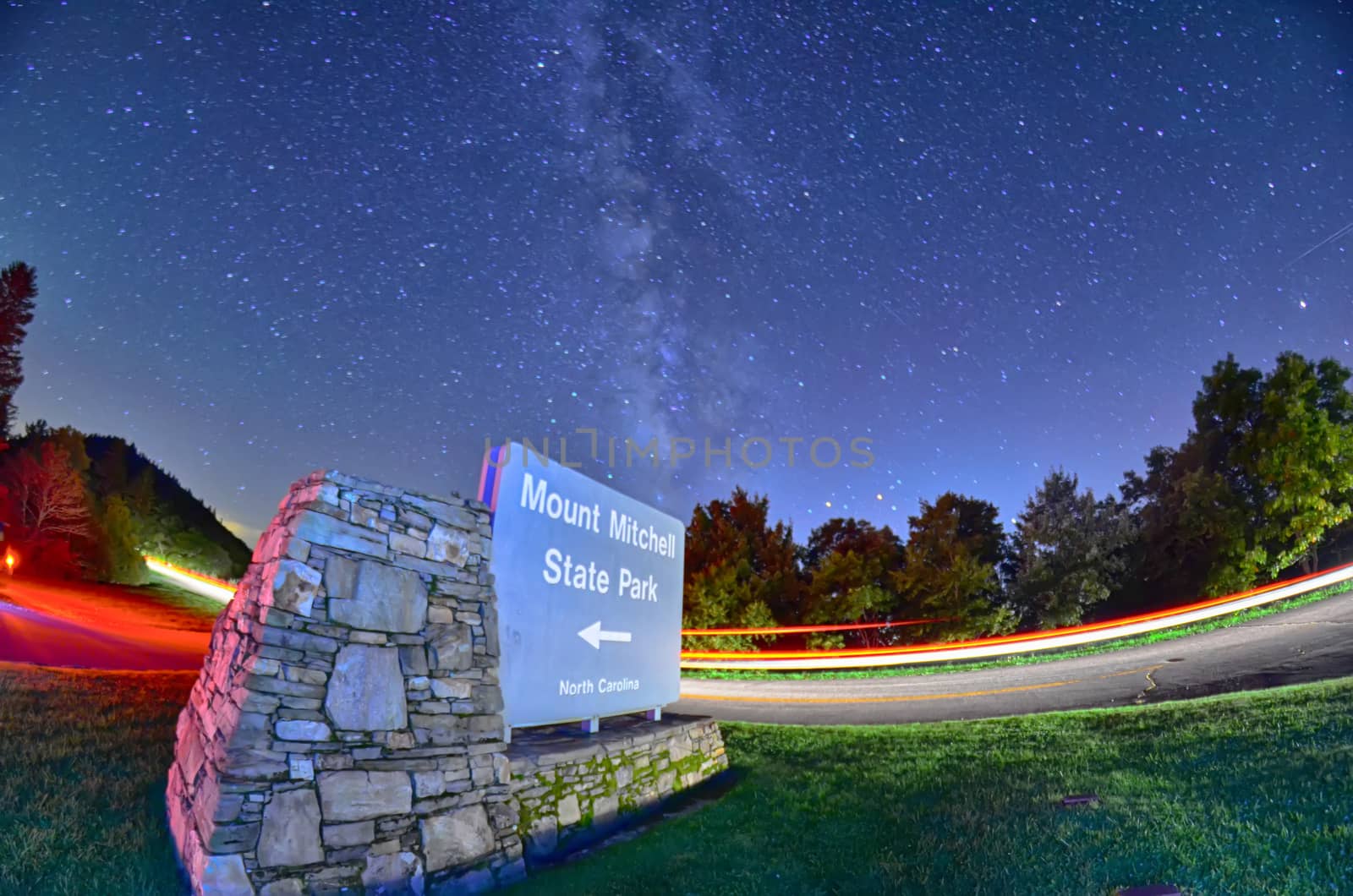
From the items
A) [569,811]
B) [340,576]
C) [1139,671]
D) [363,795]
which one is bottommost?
[569,811]

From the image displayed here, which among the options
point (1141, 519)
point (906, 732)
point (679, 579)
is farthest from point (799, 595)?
point (679, 579)

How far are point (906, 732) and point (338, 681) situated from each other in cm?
1009

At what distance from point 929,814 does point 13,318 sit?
3973 centimetres

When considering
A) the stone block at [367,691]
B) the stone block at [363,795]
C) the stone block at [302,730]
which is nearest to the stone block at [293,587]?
the stone block at [367,691]

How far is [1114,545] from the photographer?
73.2 feet

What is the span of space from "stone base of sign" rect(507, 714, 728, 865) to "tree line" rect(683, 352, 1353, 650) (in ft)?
58.4

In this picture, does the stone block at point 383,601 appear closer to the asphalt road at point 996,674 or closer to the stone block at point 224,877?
the stone block at point 224,877

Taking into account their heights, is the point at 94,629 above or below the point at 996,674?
above

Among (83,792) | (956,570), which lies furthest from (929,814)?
(956,570)

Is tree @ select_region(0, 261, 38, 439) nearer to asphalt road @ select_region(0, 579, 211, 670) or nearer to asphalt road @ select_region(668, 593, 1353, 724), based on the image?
asphalt road @ select_region(0, 579, 211, 670)

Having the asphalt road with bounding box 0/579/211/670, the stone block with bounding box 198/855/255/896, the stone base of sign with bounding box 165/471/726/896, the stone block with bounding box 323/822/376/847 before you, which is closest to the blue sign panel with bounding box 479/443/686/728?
the stone base of sign with bounding box 165/471/726/896

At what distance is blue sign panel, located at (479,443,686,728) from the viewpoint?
6156 mm

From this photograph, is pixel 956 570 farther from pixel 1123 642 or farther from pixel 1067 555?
pixel 1123 642

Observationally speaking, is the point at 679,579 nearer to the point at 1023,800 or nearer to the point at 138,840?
the point at 1023,800
